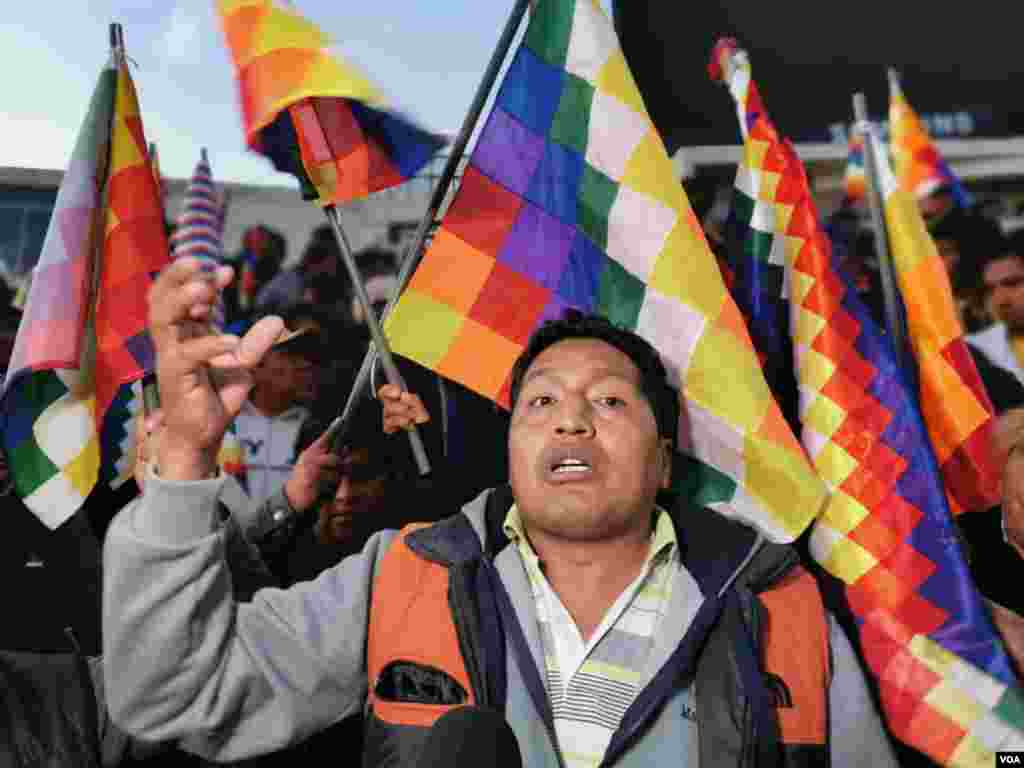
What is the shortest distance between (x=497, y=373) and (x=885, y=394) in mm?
960

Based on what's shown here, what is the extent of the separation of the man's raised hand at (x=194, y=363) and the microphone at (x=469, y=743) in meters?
0.55

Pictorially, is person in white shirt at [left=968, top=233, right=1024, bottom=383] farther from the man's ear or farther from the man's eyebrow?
the man's eyebrow

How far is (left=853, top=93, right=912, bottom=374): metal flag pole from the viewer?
2.80m

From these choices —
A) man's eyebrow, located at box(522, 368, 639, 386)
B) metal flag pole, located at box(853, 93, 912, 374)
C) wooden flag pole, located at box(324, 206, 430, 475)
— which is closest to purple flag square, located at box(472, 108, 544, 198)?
wooden flag pole, located at box(324, 206, 430, 475)

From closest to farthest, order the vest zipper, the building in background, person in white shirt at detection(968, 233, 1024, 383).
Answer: the vest zipper, person in white shirt at detection(968, 233, 1024, 383), the building in background

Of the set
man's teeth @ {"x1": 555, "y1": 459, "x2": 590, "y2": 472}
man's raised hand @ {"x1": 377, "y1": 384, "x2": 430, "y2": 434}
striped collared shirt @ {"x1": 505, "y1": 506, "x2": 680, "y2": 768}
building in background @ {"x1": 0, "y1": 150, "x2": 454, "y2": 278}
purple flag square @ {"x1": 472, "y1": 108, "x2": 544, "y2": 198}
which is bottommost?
striped collared shirt @ {"x1": 505, "y1": 506, "x2": 680, "y2": 768}

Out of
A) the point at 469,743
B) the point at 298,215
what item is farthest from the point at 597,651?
the point at 298,215

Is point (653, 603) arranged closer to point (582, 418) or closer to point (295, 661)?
point (582, 418)

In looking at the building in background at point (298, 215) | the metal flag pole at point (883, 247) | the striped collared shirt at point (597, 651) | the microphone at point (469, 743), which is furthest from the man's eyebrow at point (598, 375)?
the building in background at point (298, 215)

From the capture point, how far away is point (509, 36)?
8.13ft

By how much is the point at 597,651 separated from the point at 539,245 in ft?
3.62

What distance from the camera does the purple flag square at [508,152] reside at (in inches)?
98.4

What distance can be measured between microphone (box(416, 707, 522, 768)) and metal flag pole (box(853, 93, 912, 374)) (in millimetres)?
1934

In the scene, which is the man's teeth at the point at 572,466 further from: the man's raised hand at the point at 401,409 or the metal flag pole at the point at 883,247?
the metal flag pole at the point at 883,247
